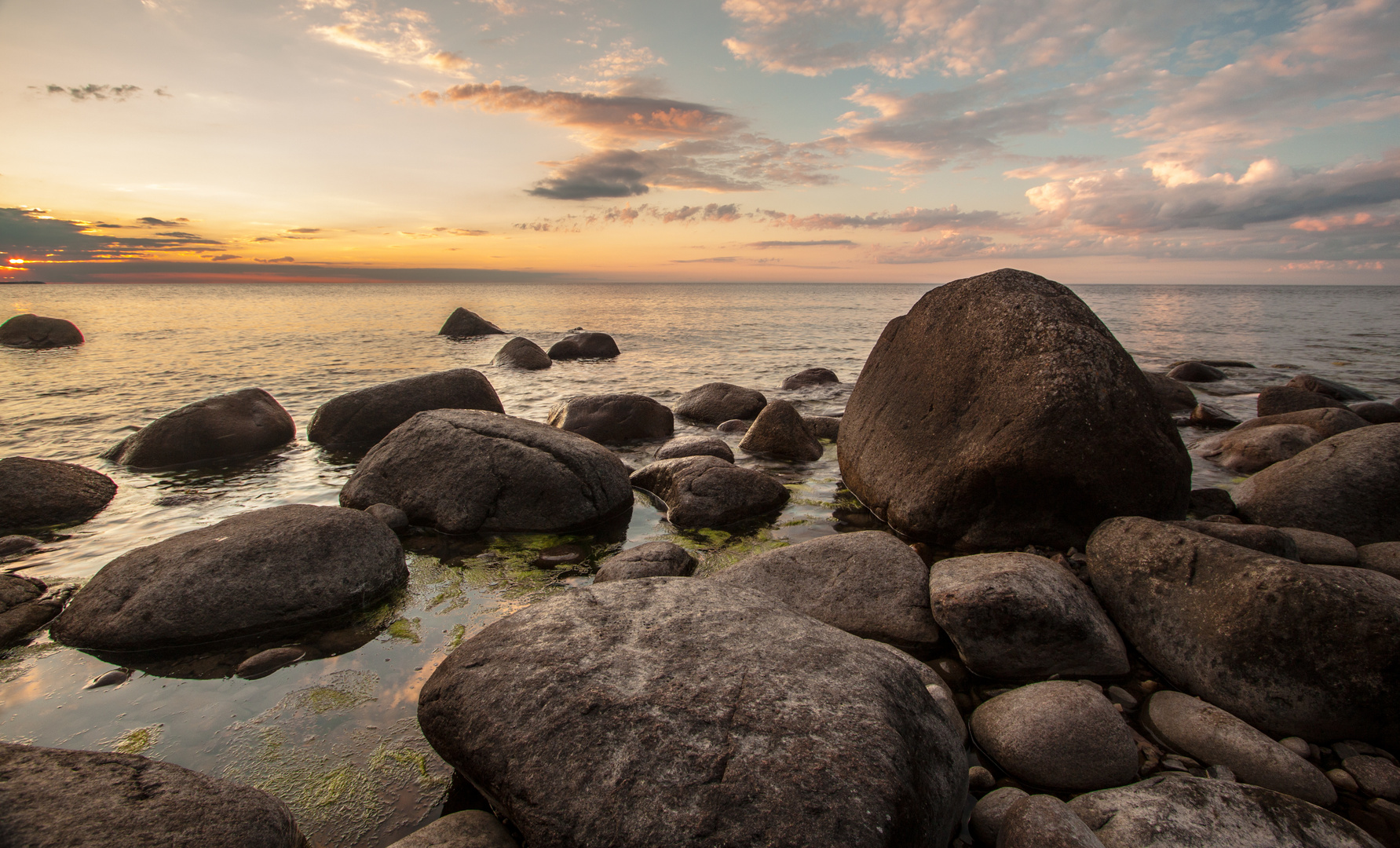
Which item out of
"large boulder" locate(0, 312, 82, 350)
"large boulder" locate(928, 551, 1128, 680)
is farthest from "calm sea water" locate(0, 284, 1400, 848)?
"large boulder" locate(928, 551, 1128, 680)

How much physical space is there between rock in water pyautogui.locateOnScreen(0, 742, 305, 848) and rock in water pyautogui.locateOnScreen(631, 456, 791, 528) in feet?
14.3


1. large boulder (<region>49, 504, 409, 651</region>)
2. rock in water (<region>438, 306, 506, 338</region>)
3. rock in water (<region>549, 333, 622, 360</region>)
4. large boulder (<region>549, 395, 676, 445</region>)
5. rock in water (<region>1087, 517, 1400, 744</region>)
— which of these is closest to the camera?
rock in water (<region>1087, 517, 1400, 744</region>)

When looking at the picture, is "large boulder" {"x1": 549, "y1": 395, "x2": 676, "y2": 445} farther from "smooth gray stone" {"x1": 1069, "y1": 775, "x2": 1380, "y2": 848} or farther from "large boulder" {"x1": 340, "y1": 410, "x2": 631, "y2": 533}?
"smooth gray stone" {"x1": 1069, "y1": 775, "x2": 1380, "y2": 848}

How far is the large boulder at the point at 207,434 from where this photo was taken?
27.9ft

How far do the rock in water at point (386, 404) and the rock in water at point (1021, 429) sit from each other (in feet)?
23.7

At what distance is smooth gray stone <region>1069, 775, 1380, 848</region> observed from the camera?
8.07 feet

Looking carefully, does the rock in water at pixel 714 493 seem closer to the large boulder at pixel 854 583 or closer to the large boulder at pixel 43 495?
the large boulder at pixel 854 583

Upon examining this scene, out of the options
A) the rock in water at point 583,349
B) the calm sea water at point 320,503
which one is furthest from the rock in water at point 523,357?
the rock in water at point 583,349

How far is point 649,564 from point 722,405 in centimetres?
695

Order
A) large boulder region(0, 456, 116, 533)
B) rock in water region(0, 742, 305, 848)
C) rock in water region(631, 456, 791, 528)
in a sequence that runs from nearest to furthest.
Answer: rock in water region(0, 742, 305, 848)
large boulder region(0, 456, 116, 533)
rock in water region(631, 456, 791, 528)

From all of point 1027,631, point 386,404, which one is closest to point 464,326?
point 386,404

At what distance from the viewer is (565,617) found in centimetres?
320

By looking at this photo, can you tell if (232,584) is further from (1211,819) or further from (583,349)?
(583,349)

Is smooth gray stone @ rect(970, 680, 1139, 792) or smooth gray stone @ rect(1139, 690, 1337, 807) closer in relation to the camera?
smooth gray stone @ rect(1139, 690, 1337, 807)
